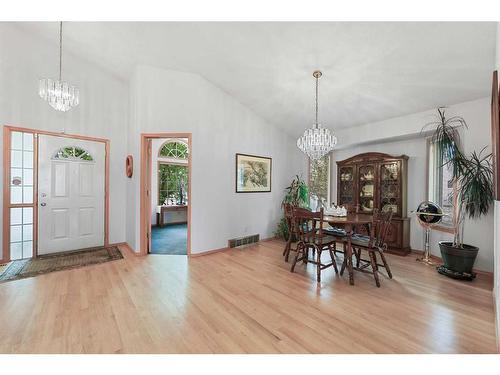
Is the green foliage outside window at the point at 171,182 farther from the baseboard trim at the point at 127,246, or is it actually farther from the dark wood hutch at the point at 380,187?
the dark wood hutch at the point at 380,187

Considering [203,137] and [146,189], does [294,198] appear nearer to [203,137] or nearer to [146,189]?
[203,137]

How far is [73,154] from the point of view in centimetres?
381

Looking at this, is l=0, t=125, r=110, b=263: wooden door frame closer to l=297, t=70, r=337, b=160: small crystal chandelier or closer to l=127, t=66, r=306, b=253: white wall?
l=127, t=66, r=306, b=253: white wall

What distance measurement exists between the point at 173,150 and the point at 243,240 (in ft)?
12.2

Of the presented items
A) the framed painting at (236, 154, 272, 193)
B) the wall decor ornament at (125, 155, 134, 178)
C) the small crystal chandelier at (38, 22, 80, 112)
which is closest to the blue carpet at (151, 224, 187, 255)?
the wall decor ornament at (125, 155, 134, 178)

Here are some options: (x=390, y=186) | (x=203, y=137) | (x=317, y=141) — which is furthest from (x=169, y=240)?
(x=390, y=186)

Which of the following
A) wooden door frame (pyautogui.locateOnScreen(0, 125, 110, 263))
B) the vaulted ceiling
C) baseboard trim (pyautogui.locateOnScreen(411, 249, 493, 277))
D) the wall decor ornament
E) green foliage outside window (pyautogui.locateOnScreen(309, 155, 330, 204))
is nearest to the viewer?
the vaulted ceiling

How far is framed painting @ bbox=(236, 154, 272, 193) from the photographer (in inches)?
170

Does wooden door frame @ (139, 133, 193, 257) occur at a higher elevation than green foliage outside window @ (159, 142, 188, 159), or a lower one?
lower

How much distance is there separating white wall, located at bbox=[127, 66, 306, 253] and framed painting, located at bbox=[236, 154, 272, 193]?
0.38 feet

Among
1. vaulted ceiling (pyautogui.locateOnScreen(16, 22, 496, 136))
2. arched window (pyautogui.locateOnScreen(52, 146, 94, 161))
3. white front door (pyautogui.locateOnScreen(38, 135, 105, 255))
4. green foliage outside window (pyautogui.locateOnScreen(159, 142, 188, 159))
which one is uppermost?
vaulted ceiling (pyautogui.locateOnScreen(16, 22, 496, 136))

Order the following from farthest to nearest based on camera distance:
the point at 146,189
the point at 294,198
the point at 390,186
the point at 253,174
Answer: the point at 294,198 < the point at 253,174 < the point at 390,186 < the point at 146,189

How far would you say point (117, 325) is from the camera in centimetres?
181

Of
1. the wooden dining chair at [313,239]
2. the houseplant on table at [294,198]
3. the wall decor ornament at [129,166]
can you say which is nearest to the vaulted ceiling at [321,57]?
the wall decor ornament at [129,166]
